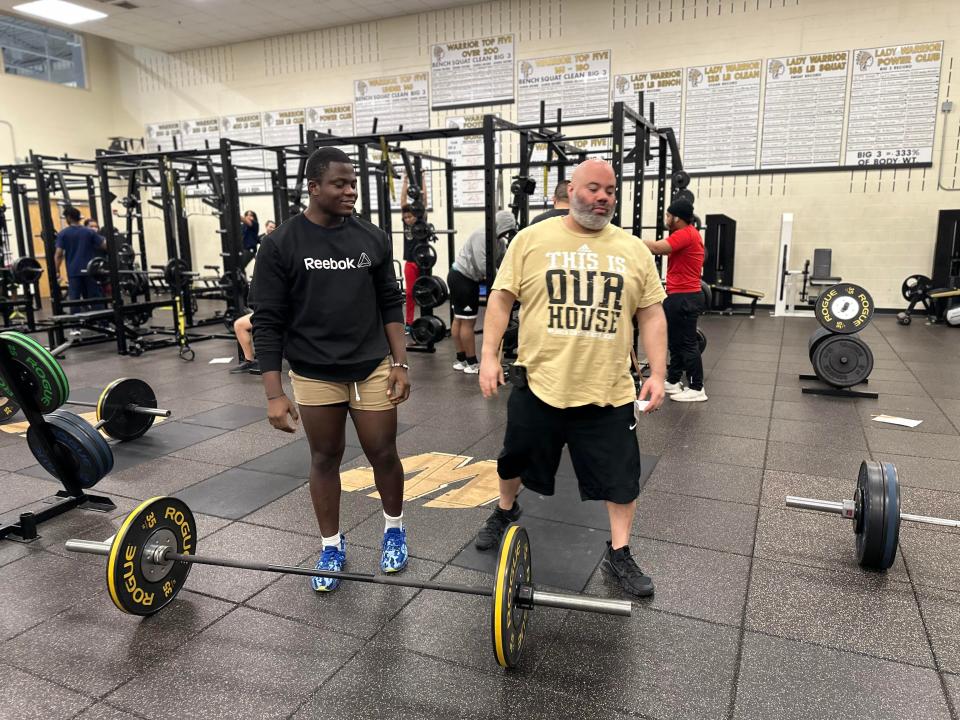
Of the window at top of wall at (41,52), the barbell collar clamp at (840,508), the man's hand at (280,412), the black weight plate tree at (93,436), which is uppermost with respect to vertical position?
the window at top of wall at (41,52)

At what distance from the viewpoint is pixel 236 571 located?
2082 mm

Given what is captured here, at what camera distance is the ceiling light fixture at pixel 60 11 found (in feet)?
27.6

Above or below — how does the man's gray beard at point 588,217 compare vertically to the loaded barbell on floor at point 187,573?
above

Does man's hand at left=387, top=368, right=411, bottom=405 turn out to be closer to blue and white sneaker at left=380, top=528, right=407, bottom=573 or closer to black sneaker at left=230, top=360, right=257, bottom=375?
blue and white sneaker at left=380, top=528, right=407, bottom=573

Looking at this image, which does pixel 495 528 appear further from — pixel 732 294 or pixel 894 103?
pixel 894 103

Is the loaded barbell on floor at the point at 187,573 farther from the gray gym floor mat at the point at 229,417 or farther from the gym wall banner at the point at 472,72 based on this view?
the gym wall banner at the point at 472,72

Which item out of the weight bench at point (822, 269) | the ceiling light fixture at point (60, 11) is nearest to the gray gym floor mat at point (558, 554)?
the weight bench at point (822, 269)

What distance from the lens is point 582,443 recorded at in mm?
1876

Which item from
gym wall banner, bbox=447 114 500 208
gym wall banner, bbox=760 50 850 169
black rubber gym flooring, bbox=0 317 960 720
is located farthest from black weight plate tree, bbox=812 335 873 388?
gym wall banner, bbox=447 114 500 208

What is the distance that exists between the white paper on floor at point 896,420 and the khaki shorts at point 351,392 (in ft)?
9.94

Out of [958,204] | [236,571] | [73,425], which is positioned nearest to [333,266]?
[236,571]

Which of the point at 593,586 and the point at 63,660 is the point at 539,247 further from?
the point at 63,660

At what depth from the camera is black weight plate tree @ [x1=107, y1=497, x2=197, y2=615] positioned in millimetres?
1693

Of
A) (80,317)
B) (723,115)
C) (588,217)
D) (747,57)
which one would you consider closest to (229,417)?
(588,217)
